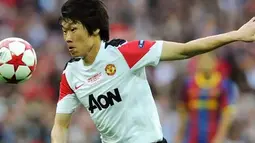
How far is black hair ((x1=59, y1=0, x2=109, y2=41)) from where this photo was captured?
6.50 m

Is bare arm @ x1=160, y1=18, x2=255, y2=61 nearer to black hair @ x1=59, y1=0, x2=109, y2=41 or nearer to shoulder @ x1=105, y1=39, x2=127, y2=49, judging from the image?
shoulder @ x1=105, y1=39, x2=127, y2=49

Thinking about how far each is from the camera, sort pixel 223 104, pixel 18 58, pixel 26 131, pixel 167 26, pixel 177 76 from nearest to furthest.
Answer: pixel 18 58, pixel 223 104, pixel 26 131, pixel 177 76, pixel 167 26

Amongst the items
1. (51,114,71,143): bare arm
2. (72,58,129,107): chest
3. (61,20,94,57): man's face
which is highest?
(61,20,94,57): man's face

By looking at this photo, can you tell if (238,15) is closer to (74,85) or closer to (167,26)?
(167,26)

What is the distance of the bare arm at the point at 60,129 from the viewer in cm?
673

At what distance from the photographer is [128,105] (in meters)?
6.57

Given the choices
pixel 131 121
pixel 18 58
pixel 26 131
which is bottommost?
pixel 26 131

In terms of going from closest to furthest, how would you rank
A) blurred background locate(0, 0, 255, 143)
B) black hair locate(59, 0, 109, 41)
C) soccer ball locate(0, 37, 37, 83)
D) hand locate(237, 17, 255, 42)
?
hand locate(237, 17, 255, 42)
black hair locate(59, 0, 109, 41)
soccer ball locate(0, 37, 37, 83)
blurred background locate(0, 0, 255, 143)

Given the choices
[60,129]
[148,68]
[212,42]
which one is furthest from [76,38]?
[148,68]

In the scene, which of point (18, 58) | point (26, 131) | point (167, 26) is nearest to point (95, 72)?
point (18, 58)

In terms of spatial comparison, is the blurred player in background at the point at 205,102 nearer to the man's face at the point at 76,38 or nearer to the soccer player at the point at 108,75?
the soccer player at the point at 108,75

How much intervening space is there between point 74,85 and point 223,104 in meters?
3.92

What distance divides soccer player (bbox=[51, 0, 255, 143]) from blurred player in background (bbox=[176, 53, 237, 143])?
3.74 meters

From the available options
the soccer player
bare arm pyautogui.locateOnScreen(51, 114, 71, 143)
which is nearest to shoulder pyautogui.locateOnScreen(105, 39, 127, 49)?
the soccer player
